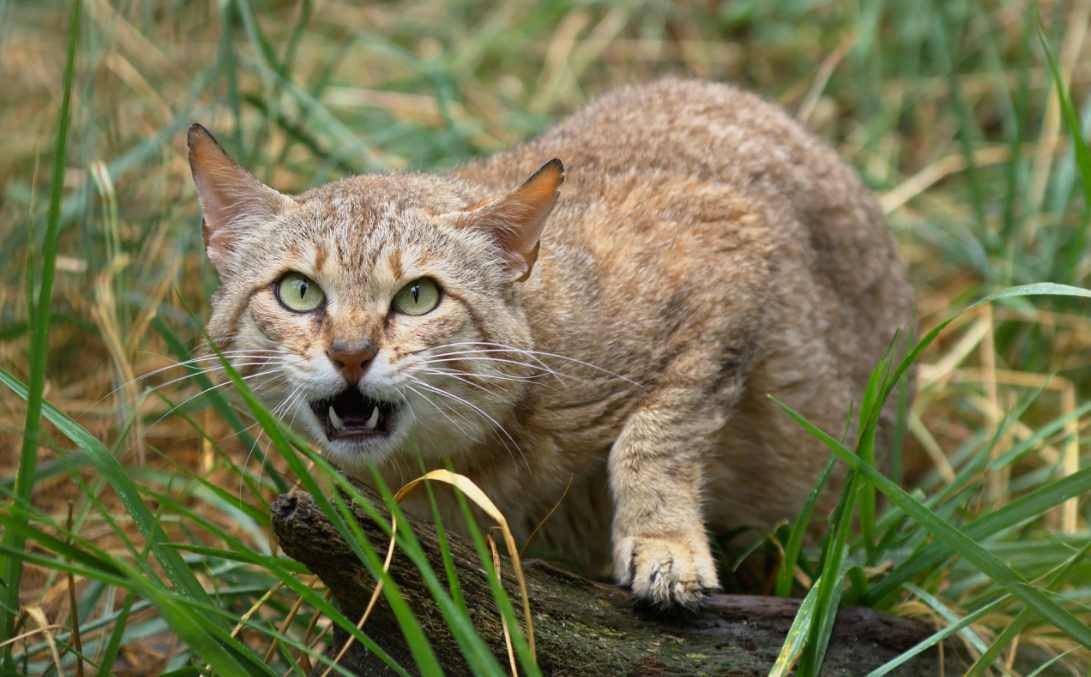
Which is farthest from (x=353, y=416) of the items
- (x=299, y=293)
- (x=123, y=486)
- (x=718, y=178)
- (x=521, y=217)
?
(x=718, y=178)

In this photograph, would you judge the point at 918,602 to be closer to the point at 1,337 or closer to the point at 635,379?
the point at 635,379

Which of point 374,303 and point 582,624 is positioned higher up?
point 374,303

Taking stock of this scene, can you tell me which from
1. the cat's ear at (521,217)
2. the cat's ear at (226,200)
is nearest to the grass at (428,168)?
the cat's ear at (226,200)

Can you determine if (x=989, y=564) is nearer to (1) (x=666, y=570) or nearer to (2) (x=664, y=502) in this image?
(1) (x=666, y=570)

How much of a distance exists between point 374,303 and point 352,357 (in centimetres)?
22

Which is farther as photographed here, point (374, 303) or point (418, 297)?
point (418, 297)

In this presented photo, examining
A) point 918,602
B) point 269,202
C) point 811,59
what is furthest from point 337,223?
point 811,59

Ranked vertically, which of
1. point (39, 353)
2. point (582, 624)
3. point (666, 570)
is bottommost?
point (582, 624)

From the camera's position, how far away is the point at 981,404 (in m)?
5.14

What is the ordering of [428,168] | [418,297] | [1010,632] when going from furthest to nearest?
1. [428,168]
2. [418,297]
3. [1010,632]

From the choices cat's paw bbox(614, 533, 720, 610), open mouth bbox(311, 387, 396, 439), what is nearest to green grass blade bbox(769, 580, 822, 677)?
cat's paw bbox(614, 533, 720, 610)

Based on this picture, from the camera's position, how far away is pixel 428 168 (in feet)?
18.1

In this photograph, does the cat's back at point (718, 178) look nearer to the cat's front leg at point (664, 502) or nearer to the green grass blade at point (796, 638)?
the cat's front leg at point (664, 502)

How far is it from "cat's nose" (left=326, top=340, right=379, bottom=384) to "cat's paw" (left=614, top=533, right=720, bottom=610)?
→ 88 cm
